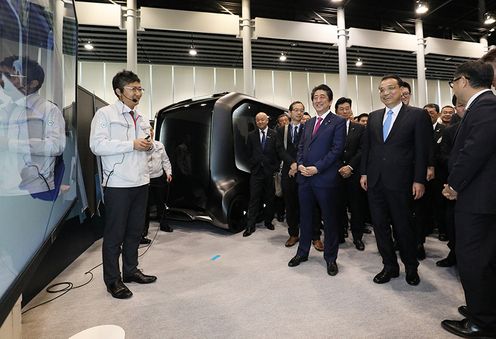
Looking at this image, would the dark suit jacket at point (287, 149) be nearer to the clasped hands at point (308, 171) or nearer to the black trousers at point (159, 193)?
the clasped hands at point (308, 171)

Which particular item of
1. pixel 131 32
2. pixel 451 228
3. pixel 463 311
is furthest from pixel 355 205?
pixel 131 32

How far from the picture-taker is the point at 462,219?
63.4 inches

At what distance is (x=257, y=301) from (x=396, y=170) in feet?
4.55

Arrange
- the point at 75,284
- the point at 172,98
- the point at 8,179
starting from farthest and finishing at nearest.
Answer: the point at 172,98, the point at 75,284, the point at 8,179

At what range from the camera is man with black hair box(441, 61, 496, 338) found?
1.52 meters

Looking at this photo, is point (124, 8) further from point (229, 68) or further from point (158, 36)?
point (229, 68)

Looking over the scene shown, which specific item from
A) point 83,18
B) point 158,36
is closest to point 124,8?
point 83,18

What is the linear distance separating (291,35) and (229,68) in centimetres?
416

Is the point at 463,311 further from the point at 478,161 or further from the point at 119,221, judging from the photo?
the point at 119,221

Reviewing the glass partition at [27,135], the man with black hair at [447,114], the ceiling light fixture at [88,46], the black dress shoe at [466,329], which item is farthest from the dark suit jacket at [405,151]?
the ceiling light fixture at [88,46]

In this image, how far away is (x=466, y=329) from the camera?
159 centimetres

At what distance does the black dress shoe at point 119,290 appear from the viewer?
83.4 inches

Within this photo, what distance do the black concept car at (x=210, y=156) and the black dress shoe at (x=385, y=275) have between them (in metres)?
1.80

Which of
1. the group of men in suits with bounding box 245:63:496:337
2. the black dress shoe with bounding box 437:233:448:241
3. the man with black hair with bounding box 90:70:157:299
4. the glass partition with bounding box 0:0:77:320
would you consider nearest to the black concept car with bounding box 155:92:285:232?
the group of men in suits with bounding box 245:63:496:337
